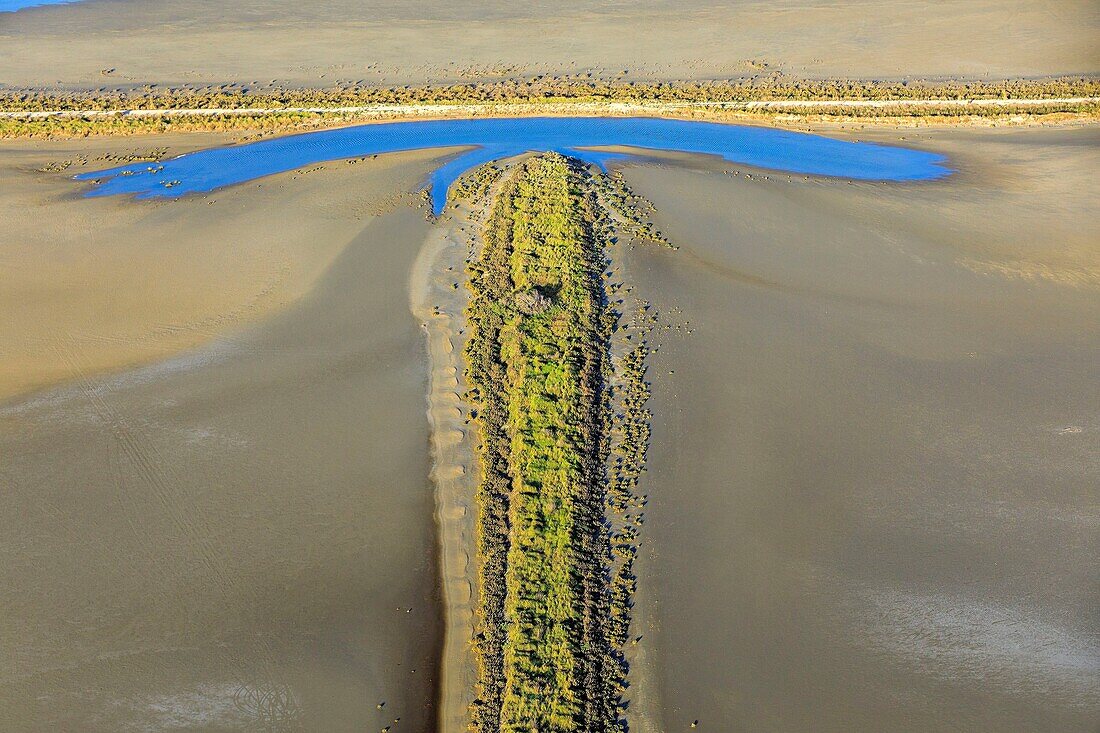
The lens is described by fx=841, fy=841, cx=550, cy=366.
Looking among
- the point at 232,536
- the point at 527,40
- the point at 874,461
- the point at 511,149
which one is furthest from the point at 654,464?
the point at 527,40

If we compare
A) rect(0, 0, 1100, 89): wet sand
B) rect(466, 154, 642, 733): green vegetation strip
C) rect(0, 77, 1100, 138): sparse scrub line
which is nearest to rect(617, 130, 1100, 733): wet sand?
rect(466, 154, 642, 733): green vegetation strip

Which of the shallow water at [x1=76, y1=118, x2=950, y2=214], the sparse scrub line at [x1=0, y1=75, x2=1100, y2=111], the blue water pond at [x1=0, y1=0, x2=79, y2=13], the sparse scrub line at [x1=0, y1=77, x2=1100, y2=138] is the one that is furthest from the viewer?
the blue water pond at [x1=0, y1=0, x2=79, y2=13]

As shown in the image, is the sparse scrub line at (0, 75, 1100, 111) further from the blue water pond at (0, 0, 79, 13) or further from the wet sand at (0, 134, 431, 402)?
the blue water pond at (0, 0, 79, 13)

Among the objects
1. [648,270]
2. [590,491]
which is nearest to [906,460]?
[590,491]

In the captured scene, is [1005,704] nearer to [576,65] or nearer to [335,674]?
[335,674]

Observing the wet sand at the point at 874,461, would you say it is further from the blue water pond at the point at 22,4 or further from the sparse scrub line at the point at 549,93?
the blue water pond at the point at 22,4

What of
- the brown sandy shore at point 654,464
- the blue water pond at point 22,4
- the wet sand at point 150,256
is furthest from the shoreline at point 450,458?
→ the blue water pond at point 22,4
